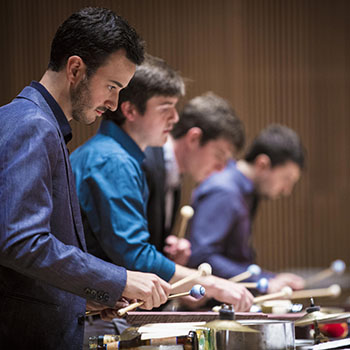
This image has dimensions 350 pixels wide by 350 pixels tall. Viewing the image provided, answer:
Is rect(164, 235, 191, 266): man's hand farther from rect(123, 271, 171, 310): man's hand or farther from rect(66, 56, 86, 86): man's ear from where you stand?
rect(66, 56, 86, 86): man's ear

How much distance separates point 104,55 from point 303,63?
452cm

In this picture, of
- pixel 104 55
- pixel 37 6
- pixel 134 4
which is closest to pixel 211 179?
pixel 134 4

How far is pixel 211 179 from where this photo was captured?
11.5 ft

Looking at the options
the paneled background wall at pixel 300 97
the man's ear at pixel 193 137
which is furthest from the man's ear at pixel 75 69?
the paneled background wall at pixel 300 97

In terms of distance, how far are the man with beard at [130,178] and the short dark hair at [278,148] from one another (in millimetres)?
1680

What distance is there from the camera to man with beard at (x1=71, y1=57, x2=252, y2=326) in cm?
193

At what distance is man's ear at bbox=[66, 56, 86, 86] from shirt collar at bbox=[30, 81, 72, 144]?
0.23 ft

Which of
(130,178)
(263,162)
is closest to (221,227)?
(263,162)

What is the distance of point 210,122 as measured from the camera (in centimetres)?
331

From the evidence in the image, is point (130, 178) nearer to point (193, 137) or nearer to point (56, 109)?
point (56, 109)

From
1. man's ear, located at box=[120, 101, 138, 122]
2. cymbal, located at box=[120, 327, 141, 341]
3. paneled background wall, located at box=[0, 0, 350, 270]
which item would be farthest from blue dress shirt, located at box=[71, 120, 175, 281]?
paneled background wall, located at box=[0, 0, 350, 270]

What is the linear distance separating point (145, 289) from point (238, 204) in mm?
1910

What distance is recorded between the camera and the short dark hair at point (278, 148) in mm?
3861

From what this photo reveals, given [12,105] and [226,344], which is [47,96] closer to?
[12,105]
